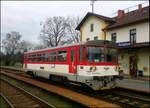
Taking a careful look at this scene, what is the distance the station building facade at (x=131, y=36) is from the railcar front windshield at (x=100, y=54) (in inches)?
448

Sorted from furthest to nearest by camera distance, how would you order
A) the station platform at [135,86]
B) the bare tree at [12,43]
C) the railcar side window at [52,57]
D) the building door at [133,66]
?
the bare tree at [12,43] → the building door at [133,66] → the railcar side window at [52,57] → the station platform at [135,86]

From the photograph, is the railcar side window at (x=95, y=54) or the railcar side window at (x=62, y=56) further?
the railcar side window at (x=62, y=56)

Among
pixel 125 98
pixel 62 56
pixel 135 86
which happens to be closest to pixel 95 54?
pixel 125 98

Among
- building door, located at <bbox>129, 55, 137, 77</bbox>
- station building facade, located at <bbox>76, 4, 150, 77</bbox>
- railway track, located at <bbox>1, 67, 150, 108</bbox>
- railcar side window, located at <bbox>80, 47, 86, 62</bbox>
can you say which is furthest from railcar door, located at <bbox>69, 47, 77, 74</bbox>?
building door, located at <bbox>129, 55, 137, 77</bbox>

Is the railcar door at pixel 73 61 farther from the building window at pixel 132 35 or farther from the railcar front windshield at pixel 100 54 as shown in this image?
the building window at pixel 132 35

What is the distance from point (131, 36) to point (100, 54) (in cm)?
1738

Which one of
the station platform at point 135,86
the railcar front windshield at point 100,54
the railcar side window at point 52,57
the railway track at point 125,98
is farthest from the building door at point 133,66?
the railcar front windshield at point 100,54

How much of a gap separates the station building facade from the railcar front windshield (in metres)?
11.4

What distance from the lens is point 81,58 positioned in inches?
533

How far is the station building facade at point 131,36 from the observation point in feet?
90.4

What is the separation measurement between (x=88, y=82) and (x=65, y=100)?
171 cm

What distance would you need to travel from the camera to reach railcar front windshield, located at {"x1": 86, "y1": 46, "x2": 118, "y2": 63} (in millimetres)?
13391

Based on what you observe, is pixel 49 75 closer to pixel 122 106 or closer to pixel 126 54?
pixel 122 106

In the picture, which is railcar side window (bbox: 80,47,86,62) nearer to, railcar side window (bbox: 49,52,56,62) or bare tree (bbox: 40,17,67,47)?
railcar side window (bbox: 49,52,56,62)
